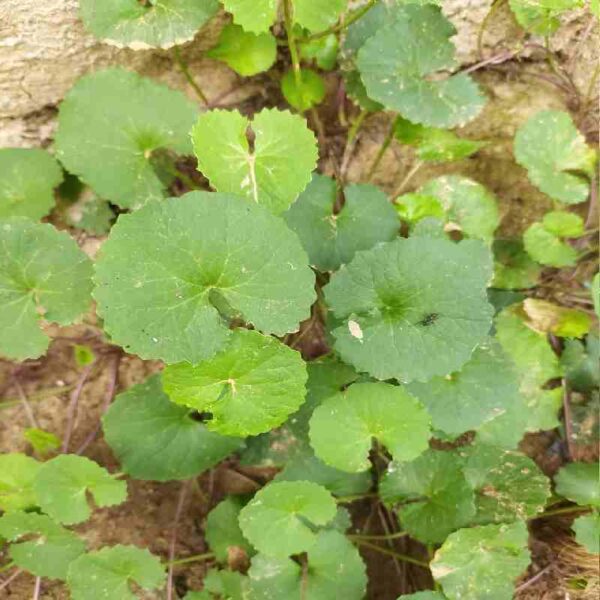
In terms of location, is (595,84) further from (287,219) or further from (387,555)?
(387,555)

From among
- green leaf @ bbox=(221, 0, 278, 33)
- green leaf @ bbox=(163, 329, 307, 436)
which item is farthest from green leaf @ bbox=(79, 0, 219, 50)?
green leaf @ bbox=(163, 329, 307, 436)

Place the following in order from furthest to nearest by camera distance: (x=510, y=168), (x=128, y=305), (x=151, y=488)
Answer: (x=510, y=168) < (x=151, y=488) < (x=128, y=305)

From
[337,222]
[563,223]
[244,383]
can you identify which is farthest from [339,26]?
[244,383]

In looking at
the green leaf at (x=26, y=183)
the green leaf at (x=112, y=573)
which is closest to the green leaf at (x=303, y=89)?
the green leaf at (x=26, y=183)

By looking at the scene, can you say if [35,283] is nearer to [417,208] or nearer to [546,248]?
[417,208]

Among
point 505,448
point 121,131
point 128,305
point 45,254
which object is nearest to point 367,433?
point 505,448
